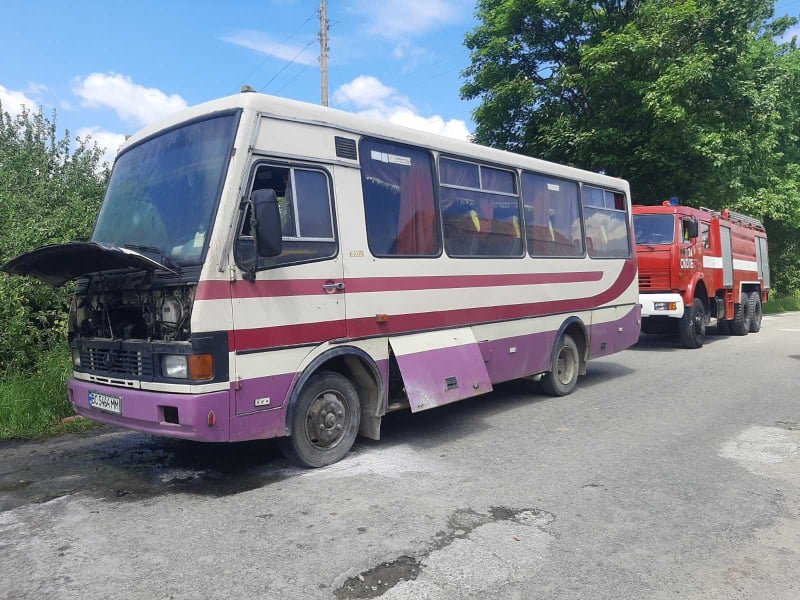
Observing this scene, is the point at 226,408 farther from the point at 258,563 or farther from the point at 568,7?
the point at 568,7

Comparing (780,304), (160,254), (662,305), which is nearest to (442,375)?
(160,254)

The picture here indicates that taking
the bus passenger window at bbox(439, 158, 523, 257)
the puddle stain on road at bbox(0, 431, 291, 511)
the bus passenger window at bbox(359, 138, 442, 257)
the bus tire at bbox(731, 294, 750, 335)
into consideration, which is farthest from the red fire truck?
the puddle stain on road at bbox(0, 431, 291, 511)

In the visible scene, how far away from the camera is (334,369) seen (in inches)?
219

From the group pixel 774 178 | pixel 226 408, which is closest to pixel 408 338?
pixel 226 408

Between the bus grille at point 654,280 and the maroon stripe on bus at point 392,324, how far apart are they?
459 cm

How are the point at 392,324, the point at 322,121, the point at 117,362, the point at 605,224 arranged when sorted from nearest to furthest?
the point at 117,362 < the point at 322,121 < the point at 392,324 < the point at 605,224

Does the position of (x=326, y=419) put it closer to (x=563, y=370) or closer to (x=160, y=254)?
(x=160, y=254)

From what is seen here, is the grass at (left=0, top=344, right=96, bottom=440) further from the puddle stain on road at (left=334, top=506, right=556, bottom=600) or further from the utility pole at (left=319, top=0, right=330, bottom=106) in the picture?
the utility pole at (left=319, top=0, right=330, bottom=106)

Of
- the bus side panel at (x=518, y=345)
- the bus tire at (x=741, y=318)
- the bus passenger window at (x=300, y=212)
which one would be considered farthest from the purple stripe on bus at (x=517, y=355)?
the bus tire at (x=741, y=318)

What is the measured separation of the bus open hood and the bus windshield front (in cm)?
26

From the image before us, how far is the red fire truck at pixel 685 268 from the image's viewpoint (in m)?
12.9

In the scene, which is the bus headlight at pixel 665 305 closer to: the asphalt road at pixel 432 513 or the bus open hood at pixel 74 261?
the asphalt road at pixel 432 513

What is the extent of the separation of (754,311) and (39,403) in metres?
16.8

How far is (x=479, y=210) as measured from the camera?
696 centimetres
